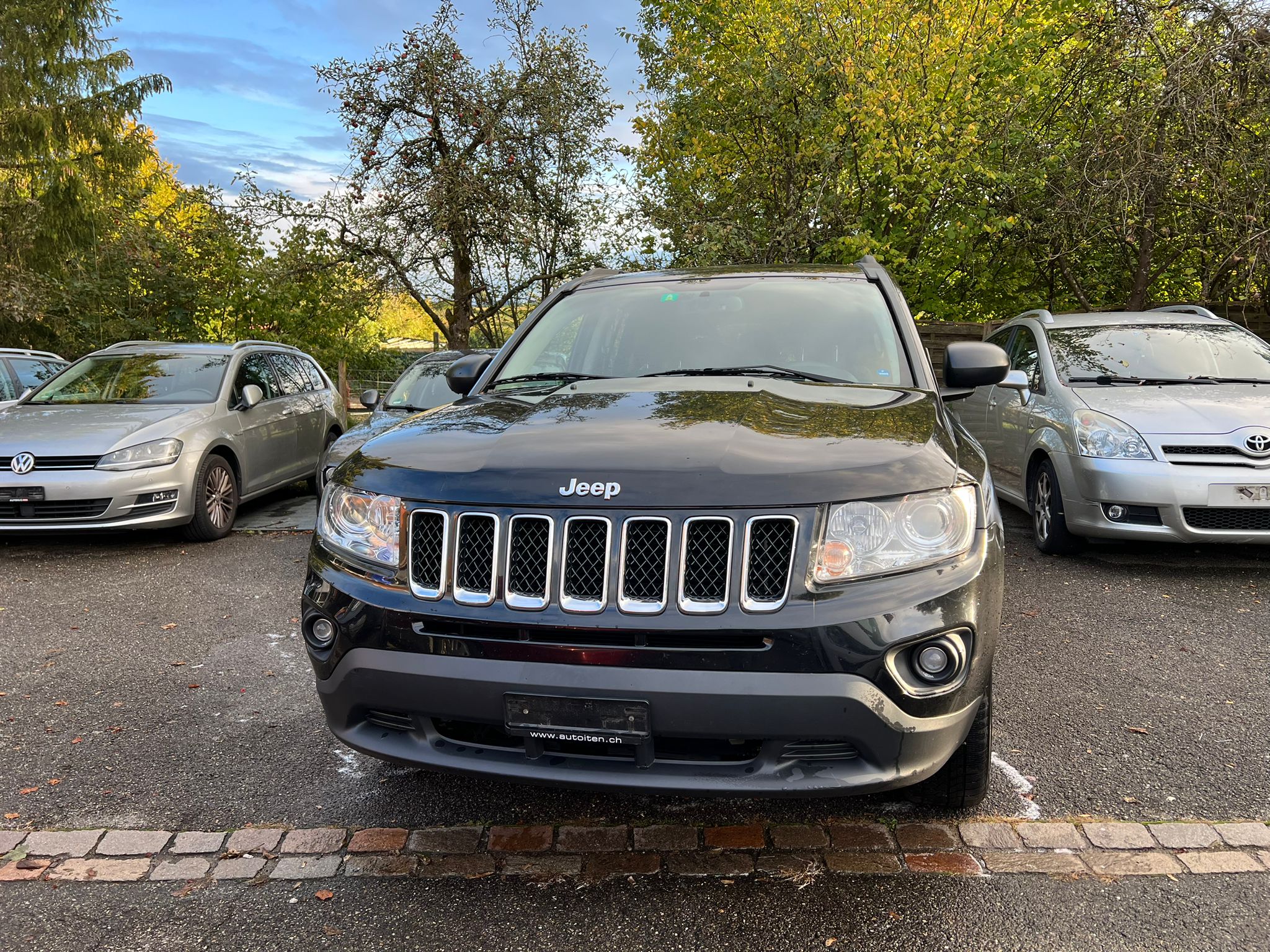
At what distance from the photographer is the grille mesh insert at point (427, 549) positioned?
2291mm

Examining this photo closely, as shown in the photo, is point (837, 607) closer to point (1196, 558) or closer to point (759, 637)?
point (759, 637)

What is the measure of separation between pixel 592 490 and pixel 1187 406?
507 cm

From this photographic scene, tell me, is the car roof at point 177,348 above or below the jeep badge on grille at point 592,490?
above


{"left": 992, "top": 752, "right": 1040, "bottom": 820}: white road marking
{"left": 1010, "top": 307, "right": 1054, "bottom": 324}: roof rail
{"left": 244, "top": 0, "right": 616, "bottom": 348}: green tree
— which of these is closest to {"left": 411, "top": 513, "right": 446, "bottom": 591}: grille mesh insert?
{"left": 992, "top": 752, "right": 1040, "bottom": 820}: white road marking

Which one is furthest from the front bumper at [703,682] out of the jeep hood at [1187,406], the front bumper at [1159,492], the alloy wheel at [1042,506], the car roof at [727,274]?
the alloy wheel at [1042,506]

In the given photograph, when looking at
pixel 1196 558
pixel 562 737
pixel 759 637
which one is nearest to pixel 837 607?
pixel 759 637

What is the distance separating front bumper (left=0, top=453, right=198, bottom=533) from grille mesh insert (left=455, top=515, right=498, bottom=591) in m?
5.46

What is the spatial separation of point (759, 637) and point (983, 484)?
0.90 meters

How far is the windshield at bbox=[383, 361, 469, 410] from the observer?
8539mm

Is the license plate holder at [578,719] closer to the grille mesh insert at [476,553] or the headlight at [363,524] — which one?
the grille mesh insert at [476,553]

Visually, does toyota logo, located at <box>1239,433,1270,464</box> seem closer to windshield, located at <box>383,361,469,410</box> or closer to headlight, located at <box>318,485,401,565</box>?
headlight, located at <box>318,485,401,565</box>

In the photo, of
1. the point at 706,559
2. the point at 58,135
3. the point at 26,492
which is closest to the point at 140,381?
the point at 26,492

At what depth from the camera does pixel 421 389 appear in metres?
8.80

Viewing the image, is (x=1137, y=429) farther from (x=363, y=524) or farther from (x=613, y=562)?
(x=363, y=524)
